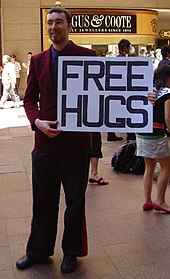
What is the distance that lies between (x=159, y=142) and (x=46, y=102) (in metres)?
1.69

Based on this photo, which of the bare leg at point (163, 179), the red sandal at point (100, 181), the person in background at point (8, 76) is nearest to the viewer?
the bare leg at point (163, 179)

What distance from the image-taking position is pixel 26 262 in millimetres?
3518

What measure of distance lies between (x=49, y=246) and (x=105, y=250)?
1.76 ft

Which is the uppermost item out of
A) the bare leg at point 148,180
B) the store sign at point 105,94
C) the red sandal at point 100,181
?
the store sign at point 105,94

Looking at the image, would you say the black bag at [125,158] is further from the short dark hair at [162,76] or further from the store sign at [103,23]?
the store sign at [103,23]

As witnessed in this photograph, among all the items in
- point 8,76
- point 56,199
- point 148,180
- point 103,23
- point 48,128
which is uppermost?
point 103,23

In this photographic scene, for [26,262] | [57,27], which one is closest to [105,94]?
[57,27]

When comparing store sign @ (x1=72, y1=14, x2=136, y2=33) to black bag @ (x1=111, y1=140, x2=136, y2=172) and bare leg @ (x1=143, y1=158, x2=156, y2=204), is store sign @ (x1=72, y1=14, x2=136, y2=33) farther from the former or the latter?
bare leg @ (x1=143, y1=158, x2=156, y2=204)

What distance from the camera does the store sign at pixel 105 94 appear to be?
10.5 feet

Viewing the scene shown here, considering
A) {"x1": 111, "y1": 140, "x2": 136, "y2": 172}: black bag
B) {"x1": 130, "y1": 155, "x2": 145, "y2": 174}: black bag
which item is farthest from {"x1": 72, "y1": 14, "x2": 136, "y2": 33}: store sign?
{"x1": 130, "y1": 155, "x2": 145, "y2": 174}: black bag

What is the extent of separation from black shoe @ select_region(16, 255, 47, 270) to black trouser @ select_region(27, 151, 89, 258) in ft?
0.15

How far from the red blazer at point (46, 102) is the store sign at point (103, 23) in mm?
16614

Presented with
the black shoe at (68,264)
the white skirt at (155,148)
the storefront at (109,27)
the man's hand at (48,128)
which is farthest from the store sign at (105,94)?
the storefront at (109,27)

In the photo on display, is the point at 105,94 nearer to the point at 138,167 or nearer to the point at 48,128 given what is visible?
the point at 48,128
